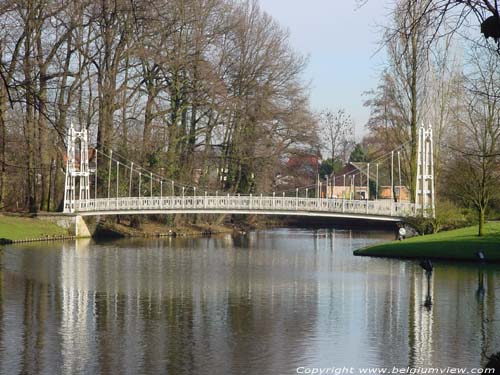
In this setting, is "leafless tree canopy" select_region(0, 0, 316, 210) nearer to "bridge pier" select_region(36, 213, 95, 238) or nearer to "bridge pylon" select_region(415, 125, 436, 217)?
"bridge pier" select_region(36, 213, 95, 238)

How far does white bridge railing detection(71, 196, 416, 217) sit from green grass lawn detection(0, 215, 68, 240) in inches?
79.6

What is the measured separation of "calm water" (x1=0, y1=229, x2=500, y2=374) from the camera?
1484 cm

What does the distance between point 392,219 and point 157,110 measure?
1354 cm

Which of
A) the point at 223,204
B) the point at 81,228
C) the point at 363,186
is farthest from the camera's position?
the point at 363,186

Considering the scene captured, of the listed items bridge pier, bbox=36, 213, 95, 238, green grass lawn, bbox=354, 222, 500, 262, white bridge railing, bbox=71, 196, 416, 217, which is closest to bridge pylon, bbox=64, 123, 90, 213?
white bridge railing, bbox=71, 196, 416, 217

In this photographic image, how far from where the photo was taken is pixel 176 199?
46000 mm

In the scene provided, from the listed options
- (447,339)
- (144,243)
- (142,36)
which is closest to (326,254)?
(144,243)

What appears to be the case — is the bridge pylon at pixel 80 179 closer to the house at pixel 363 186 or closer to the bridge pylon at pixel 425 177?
the house at pixel 363 186

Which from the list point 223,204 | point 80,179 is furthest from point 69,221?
point 223,204

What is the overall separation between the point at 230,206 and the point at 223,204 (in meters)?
0.45

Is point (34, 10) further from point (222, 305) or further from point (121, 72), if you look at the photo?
point (121, 72)

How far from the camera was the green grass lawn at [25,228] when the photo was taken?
39.4 meters

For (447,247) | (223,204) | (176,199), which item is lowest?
(447,247)

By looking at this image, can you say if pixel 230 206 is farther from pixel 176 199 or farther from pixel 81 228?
pixel 81 228
